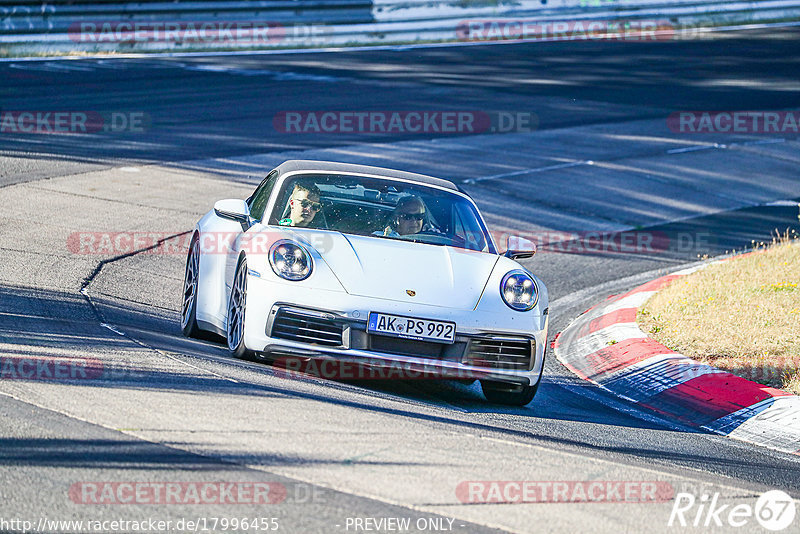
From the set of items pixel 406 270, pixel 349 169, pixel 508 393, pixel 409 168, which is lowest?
pixel 508 393

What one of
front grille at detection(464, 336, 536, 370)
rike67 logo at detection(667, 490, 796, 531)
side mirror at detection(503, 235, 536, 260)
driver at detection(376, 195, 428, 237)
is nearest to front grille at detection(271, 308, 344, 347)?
front grille at detection(464, 336, 536, 370)

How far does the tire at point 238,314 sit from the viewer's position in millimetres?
6547

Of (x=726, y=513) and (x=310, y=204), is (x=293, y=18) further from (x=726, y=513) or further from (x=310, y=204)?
(x=726, y=513)

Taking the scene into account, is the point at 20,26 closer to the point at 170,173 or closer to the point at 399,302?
the point at 170,173

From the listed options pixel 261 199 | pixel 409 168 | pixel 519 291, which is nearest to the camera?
pixel 519 291

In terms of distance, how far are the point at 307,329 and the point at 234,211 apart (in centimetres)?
142

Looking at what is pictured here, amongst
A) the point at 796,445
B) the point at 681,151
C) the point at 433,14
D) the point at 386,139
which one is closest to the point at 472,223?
the point at 796,445

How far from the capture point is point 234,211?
7.37m

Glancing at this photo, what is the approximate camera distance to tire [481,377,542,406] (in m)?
6.74

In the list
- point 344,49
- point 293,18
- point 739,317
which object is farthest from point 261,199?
point 344,49

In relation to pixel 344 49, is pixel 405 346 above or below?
below

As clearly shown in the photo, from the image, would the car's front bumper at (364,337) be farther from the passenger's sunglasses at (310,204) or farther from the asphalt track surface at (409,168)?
the passenger's sunglasses at (310,204)

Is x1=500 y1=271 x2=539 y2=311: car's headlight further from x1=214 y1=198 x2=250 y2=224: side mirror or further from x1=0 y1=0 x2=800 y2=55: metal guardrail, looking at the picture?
x1=0 y1=0 x2=800 y2=55: metal guardrail

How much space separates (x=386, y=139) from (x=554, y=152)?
9.04 feet
